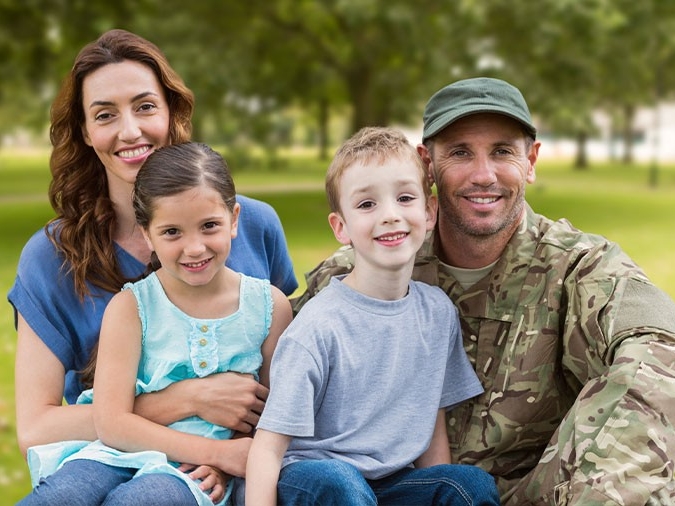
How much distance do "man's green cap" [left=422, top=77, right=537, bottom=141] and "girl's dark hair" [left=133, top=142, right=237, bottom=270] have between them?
0.79 metres

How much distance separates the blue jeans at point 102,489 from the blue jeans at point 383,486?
319mm

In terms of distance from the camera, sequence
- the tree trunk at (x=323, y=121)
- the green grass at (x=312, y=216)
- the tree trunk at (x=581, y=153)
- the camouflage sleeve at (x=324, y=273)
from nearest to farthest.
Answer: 1. the camouflage sleeve at (x=324, y=273)
2. the green grass at (x=312, y=216)
3. the tree trunk at (x=323, y=121)
4. the tree trunk at (x=581, y=153)

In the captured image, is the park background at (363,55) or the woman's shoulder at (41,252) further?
the park background at (363,55)

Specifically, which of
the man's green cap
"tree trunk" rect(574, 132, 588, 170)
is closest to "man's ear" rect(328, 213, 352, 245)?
the man's green cap

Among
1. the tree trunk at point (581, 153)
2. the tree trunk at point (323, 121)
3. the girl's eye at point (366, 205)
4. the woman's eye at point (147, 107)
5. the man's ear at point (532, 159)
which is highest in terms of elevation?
the woman's eye at point (147, 107)

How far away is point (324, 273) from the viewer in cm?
350

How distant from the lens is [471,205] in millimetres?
3229

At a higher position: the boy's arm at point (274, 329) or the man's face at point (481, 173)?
the man's face at point (481, 173)

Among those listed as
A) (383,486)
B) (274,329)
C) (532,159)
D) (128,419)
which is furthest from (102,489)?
(532,159)

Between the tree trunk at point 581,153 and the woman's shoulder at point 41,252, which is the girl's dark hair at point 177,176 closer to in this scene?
the woman's shoulder at point 41,252

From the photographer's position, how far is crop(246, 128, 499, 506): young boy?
2.76m

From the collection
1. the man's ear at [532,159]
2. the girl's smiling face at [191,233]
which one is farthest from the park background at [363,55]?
the girl's smiling face at [191,233]

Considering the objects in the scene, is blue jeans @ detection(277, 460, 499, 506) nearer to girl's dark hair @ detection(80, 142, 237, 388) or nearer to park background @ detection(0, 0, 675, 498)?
girl's dark hair @ detection(80, 142, 237, 388)

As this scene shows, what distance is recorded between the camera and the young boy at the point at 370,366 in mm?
2762
